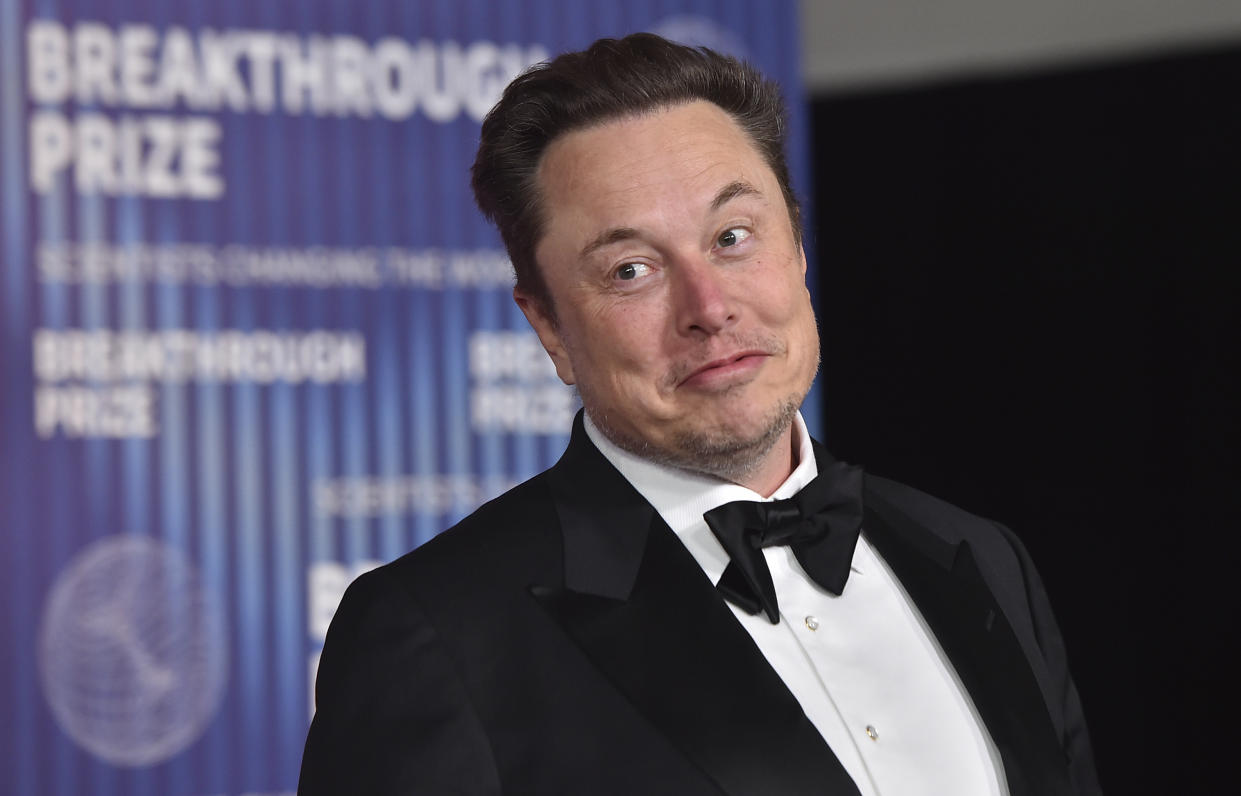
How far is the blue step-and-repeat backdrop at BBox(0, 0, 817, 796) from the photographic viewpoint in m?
2.84

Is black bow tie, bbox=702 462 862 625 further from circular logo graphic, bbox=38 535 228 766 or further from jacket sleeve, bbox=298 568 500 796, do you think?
circular logo graphic, bbox=38 535 228 766

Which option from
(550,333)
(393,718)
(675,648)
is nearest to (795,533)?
(675,648)

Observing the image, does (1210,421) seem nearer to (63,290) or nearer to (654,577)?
(63,290)

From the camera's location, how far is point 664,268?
1288mm

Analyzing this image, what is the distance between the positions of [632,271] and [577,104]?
0.57 feet

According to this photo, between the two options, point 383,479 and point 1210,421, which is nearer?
point 383,479

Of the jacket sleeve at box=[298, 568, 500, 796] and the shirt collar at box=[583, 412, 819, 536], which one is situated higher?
the shirt collar at box=[583, 412, 819, 536]

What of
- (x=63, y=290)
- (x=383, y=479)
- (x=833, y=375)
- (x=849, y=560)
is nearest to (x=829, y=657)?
(x=849, y=560)

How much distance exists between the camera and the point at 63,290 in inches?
113

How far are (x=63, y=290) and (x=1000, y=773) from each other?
2243 mm

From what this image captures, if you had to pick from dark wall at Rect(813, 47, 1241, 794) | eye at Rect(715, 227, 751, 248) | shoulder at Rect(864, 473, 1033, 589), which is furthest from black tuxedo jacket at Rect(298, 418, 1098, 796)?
dark wall at Rect(813, 47, 1241, 794)

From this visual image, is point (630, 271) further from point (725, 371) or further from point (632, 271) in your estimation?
point (725, 371)

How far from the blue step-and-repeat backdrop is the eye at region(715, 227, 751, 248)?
1.83 meters

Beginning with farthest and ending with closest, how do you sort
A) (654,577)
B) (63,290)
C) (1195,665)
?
(1195,665), (63,290), (654,577)
